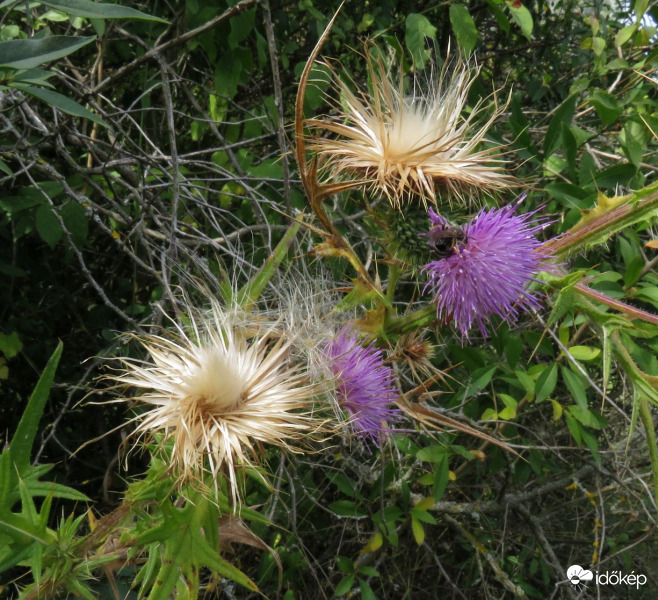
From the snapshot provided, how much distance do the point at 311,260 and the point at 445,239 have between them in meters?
0.64

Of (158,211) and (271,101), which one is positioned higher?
(271,101)

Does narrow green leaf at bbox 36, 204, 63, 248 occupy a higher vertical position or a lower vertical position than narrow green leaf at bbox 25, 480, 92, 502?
higher

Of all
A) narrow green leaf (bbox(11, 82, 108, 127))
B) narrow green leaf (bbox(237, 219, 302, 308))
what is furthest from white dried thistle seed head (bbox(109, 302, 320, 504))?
narrow green leaf (bbox(11, 82, 108, 127))

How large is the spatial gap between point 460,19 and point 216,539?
6.08ft

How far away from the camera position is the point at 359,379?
48.3 inches

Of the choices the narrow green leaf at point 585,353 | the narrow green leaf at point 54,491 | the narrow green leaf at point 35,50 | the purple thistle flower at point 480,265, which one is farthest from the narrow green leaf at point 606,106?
the narrow green leaf at point 54,491

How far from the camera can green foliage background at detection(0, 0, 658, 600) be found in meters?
2.00

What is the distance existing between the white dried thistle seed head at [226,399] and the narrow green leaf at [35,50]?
477 mm

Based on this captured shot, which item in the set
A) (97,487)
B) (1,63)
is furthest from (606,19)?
(97,487)

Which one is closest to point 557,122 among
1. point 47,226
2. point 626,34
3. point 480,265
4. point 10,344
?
point 626,34

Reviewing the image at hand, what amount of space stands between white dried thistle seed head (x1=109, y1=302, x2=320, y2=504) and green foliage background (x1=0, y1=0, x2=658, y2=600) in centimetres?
51

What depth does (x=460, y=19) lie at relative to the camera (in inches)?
87.9

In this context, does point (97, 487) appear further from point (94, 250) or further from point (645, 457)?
point (645, 457)

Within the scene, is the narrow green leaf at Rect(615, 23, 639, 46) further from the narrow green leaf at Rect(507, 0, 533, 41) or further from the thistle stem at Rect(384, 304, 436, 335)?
the thistle stem at Rect(384, 304, 436, 335)
